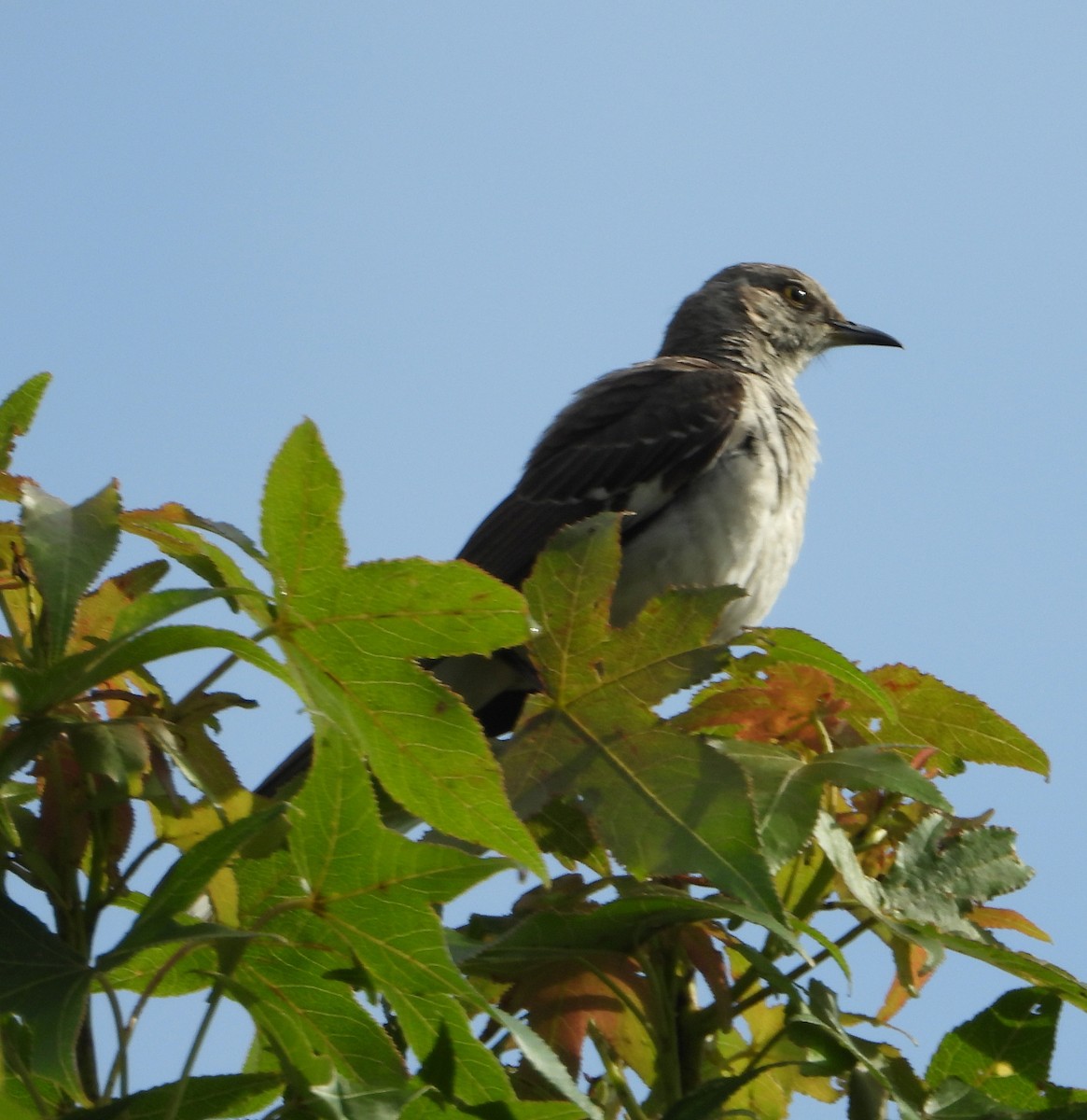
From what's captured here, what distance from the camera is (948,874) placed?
1972 mm

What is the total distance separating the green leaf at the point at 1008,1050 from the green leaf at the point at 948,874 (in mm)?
125

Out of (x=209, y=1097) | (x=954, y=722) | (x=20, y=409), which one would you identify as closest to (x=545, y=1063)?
(x=209, y=1097)

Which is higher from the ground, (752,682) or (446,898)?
(752,682)

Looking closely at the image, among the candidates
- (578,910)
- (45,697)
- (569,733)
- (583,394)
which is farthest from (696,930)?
(583,394)

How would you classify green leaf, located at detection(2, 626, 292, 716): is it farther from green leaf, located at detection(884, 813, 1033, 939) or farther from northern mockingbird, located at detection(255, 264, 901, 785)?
northern mockingbird, located at detection(255, 264, 901, 785)

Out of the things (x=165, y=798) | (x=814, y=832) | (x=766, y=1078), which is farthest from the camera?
(x=766, y=1078)

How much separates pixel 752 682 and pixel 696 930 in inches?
17.7

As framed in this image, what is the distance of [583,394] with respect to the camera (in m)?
7.09

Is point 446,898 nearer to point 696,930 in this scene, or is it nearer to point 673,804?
point 673,804

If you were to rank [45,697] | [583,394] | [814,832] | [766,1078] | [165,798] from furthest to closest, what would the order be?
[583,394] < [766,1078] < [814,832] < [165,798] < [45,697]

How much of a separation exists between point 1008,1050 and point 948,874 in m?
0.23

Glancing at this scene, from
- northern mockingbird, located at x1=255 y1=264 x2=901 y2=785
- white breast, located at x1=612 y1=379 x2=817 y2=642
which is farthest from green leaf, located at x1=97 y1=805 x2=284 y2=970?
white breast, located at x1=612 y1=379 x2=817 y2=642

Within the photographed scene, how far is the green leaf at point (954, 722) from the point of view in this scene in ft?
7.50

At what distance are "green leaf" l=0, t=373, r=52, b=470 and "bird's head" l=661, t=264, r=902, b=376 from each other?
6.05m
